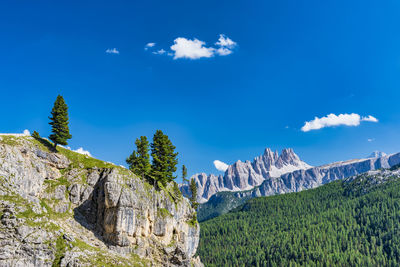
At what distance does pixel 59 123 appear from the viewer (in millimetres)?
80625

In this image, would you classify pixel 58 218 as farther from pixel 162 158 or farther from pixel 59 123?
pixel 162 158

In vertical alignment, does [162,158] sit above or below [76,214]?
above

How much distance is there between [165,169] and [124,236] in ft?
96.8

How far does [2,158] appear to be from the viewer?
6262 centimetres

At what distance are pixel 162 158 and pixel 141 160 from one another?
8935 mm

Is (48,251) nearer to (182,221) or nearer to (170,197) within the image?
(170,197)

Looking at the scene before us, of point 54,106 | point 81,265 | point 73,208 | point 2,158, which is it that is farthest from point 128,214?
point 54,106

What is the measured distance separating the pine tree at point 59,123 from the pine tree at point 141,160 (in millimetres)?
21029

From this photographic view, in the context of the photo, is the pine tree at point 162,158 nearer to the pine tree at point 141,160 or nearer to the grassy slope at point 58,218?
the pine tree at point 141,160

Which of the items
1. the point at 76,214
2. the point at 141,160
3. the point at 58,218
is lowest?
the point at 58,218

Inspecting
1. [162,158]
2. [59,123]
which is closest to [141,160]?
[162,158]

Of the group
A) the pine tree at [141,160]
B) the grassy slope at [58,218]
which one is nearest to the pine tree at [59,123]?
the grassy slope at [58,218]

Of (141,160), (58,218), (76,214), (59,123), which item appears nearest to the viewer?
(58,218)

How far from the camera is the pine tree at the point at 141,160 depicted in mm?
90312
